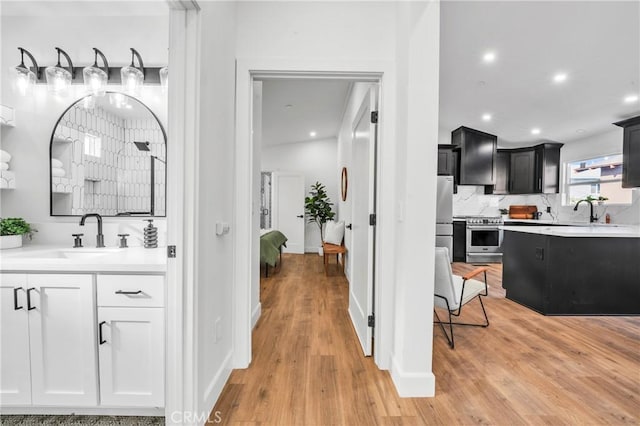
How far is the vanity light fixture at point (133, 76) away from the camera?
1.94 metres

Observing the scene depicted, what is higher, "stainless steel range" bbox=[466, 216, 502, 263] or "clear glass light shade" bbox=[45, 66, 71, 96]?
"clear glass light shade" bbox=[45, 66, 71, 96]

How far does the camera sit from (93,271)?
4.70 feet

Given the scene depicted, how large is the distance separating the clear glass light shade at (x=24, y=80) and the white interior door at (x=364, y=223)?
2.37m

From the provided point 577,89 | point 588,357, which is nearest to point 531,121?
point 577,89

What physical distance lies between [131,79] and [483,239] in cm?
606

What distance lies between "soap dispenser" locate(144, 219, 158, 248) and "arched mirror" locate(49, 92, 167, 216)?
0.57 ft

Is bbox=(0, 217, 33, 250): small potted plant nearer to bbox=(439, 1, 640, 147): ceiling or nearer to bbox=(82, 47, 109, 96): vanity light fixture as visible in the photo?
bbox=(82, 47, 109, 96): vanity light fixture

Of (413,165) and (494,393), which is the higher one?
(413,165)

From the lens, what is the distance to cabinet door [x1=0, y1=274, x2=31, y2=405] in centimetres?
144

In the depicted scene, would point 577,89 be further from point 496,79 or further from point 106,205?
point 106,205

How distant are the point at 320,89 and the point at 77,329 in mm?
Result: 3701

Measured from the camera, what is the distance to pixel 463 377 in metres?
1.94

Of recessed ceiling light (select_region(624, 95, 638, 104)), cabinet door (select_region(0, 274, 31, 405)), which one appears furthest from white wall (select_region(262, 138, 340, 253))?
cabinet door (select_region(0, 274, 31, 405))

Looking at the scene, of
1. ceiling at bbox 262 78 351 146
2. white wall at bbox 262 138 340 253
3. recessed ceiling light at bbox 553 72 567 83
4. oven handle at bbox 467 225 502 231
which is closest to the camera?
recessed ceiling light at bbox 553 72 567 83
